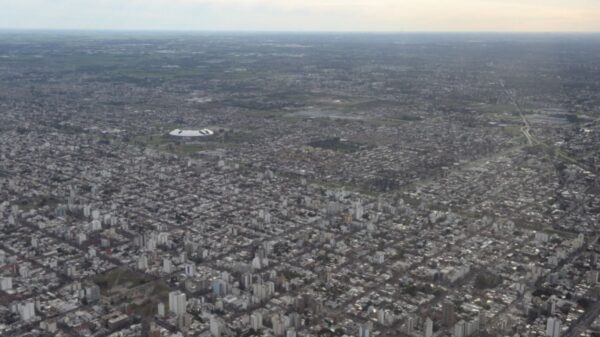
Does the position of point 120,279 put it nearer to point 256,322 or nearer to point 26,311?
point 26,311

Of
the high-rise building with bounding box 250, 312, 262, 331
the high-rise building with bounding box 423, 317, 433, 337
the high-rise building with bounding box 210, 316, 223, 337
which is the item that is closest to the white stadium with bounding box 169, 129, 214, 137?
the high-rise building with bounding box 250, 312, 262, 331

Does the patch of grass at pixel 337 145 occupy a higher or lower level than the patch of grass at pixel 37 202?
higher

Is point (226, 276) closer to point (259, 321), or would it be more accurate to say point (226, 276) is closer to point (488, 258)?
point (259, 321)

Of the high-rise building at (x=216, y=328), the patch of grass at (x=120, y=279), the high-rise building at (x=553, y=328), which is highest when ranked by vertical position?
the high-rise building at (x=553, y=328)

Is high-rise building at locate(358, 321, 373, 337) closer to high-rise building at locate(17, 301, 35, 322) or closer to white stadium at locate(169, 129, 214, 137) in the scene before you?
high-rise building at locate(17, 301, 35, 322)

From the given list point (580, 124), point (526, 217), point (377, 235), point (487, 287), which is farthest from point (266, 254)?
point (580, 124)

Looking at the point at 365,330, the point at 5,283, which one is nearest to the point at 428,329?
the point at 365,330

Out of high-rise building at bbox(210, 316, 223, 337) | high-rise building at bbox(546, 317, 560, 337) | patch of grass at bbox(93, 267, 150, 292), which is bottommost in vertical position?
patch of grass at bbox(93, 267, 150, 292)

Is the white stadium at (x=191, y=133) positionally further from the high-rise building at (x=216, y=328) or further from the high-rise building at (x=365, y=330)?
the high-rise building at (x=365, y=330)

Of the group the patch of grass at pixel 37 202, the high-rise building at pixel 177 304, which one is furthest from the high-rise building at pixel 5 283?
the patch of grass at pixel 37 202
